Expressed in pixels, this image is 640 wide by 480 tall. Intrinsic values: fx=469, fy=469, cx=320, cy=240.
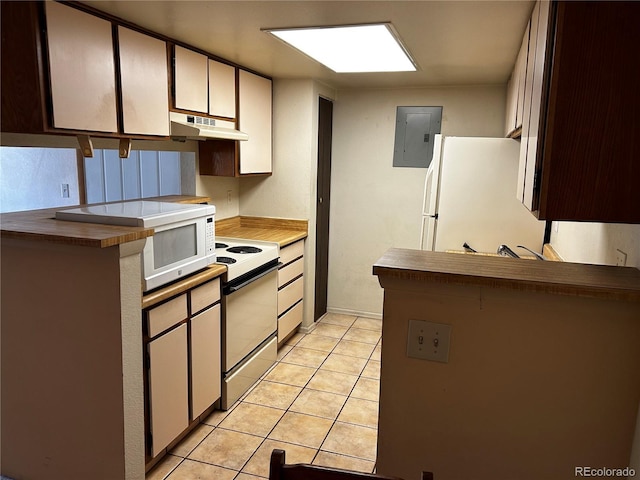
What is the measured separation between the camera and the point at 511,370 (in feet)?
4.37

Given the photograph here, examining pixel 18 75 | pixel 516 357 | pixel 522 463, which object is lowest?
pixel 522 463

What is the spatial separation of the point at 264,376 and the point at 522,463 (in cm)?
230

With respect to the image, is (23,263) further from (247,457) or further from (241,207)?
(241,207)

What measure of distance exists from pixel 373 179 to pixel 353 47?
1828mm

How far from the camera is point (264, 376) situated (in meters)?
3.40

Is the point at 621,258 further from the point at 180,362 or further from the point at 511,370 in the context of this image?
the point at 180,362

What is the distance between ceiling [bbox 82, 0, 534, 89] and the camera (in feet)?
6.52

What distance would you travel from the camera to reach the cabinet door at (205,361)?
2537mm

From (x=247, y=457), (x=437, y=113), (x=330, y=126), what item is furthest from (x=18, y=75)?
(x=437, y=113)

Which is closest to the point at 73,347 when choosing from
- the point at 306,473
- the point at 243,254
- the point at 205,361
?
the point at 205,361

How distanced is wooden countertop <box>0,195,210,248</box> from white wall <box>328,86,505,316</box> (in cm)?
277

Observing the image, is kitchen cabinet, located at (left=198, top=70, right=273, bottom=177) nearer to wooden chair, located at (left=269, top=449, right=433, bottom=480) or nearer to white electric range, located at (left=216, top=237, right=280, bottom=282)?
white electric range, located at (left=216, top=237, right=280, bottom=282)

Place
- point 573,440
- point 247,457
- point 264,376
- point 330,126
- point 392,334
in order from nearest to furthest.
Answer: point 573,440, point 392,334, point 247,457, point 264,376, point 330,126

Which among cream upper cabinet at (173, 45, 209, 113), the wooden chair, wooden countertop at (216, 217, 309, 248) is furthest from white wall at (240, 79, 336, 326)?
the wooden chair
